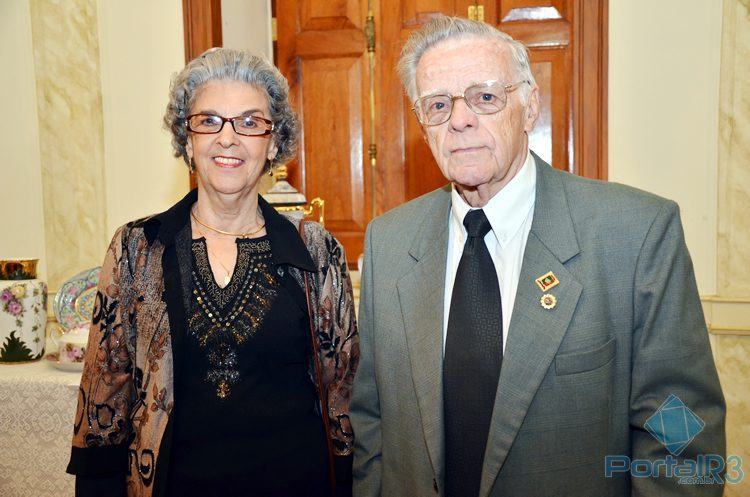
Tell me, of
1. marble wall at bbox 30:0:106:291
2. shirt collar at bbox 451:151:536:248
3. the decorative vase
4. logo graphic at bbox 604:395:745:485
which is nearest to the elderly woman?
shirt collar at bbox 451:151:536:248

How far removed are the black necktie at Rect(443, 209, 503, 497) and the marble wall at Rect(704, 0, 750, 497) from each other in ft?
5.85

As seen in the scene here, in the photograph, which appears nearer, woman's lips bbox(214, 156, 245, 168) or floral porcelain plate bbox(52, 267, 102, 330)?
woman's lips bbox(214, 156, 245, 168)

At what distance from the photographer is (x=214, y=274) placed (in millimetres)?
1672

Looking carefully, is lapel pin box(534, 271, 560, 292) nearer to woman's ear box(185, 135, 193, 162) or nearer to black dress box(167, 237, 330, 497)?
black dress box(167, 237, 330, 497)

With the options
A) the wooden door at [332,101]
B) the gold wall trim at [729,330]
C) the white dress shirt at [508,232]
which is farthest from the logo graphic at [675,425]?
the wooden door at [332,101]

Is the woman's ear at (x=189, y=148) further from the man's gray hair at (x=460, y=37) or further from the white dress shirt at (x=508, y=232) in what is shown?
the white dress shirt at (x=508, y=232)

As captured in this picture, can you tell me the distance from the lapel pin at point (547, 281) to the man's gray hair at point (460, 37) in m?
0.41

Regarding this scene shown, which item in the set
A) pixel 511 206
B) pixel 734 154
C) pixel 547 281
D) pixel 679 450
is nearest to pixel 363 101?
pixel 734 154

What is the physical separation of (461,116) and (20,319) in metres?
1.86

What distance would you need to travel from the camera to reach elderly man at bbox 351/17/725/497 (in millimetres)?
1278

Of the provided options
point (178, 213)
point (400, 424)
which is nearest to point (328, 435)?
point (400, 424)

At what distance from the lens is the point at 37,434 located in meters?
2.16

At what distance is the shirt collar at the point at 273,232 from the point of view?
1.68 m

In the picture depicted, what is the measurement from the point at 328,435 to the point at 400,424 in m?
0.28
